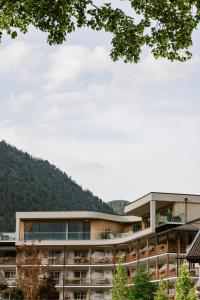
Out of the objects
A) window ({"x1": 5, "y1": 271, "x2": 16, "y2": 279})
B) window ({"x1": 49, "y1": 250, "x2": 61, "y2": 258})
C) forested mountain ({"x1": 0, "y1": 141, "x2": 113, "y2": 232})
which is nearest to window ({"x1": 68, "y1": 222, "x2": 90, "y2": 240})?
window ({"x1": 49, "y1": 250, "x2": 61, "y2": 258})

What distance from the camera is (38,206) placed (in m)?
181

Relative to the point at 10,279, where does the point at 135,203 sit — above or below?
above

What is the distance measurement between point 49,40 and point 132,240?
74.2 m

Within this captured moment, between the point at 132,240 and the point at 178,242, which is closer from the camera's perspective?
the point at 178,242

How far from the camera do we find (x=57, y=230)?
9538 cm

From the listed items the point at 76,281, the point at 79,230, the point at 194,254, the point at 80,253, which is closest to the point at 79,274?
the point at 76,281

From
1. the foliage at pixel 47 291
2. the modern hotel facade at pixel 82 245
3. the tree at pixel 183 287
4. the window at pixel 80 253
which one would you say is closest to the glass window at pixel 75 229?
the modern hotel facade at pixel 82 245

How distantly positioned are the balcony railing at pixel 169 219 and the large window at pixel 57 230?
13539mm

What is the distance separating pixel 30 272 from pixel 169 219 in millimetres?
17601

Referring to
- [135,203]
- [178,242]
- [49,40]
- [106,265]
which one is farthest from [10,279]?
[49,40]

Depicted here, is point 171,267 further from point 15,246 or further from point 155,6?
point 155,6

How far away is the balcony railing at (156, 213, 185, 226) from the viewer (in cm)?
8138

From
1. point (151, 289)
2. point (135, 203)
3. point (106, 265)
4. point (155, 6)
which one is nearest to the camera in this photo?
point (155, 6)

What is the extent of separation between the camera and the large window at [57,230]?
309ft
